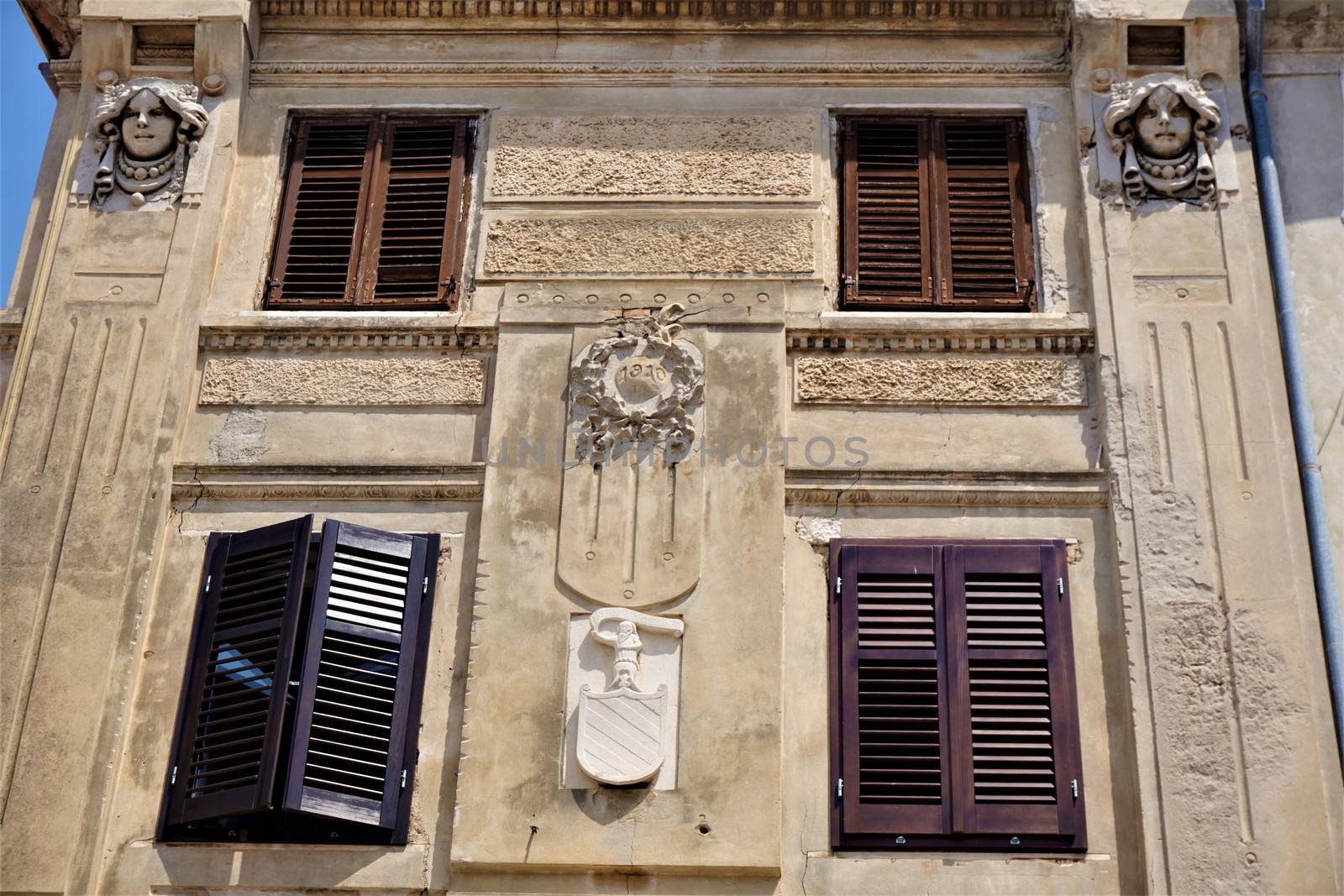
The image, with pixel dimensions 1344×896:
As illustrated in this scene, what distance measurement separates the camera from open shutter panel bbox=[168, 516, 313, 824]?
11258 millimetres

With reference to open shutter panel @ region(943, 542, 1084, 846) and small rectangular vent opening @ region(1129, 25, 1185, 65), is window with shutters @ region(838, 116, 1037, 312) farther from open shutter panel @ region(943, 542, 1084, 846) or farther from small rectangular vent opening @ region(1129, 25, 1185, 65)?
open shutter panel @ region(943, 542, 1084, 846)

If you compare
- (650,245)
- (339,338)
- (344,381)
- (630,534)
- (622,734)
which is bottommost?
(622,734)

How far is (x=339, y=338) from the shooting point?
42.5 feet

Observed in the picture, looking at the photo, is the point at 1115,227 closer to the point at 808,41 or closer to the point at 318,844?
the point at 808,41

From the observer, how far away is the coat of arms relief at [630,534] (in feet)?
37.1

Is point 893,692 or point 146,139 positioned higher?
point 146,139

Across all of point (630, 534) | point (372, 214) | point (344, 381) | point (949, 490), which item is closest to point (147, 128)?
point (372, 214)

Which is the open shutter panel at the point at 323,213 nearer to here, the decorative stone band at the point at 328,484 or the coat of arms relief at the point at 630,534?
the decorative stone band at the point at 328,484

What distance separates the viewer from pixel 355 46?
14406mm

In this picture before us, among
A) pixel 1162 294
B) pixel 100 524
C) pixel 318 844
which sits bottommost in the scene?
pixel 318 844

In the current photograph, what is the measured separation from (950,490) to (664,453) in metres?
1.73

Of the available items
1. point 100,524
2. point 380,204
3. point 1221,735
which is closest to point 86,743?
point 100,524

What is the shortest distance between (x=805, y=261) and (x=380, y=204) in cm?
291

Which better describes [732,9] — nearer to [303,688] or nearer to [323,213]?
[323,213]
